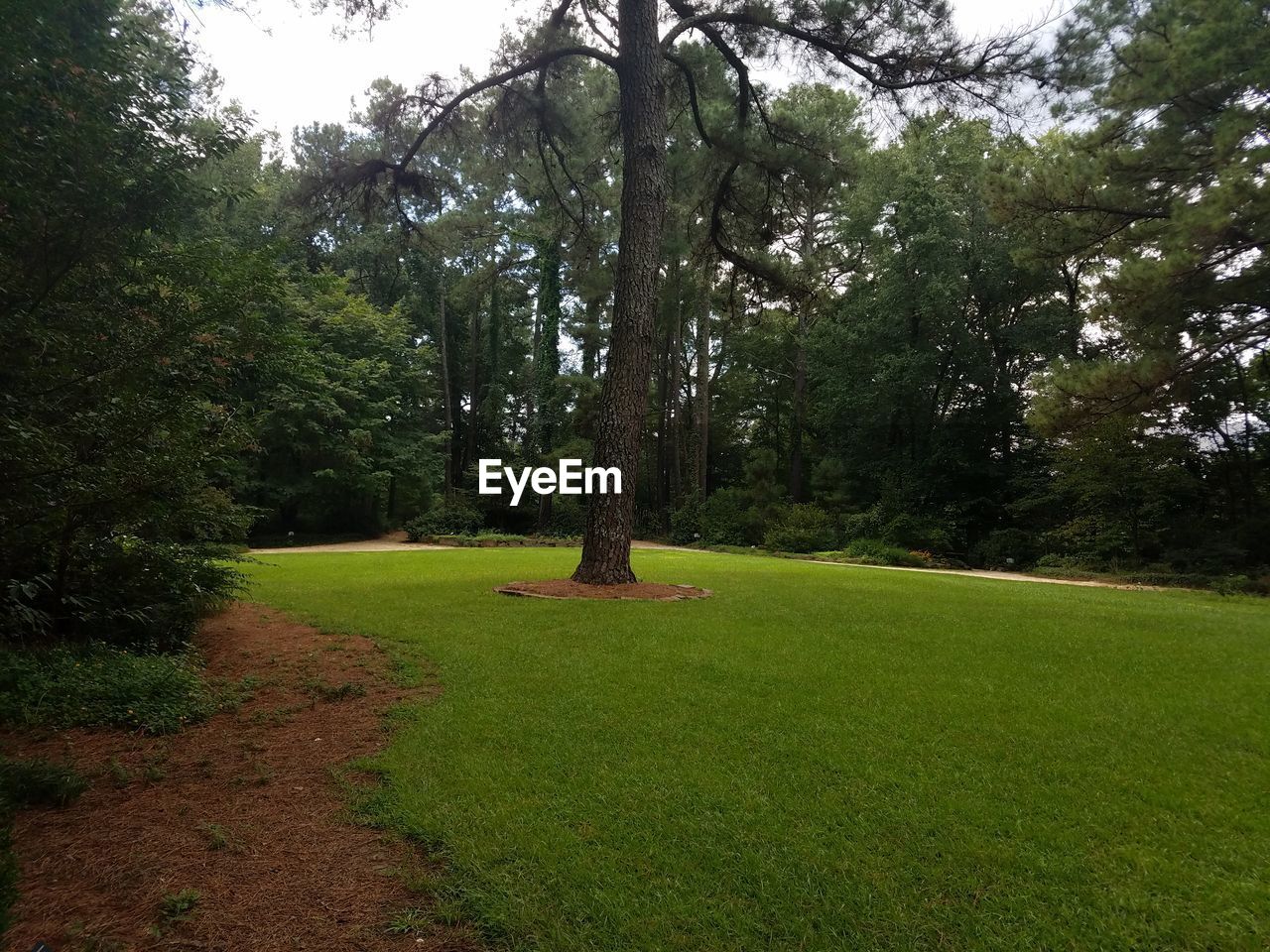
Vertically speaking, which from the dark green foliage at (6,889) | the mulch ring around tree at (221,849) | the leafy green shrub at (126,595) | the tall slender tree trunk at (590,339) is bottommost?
the mulch ring around tree at (221,849)

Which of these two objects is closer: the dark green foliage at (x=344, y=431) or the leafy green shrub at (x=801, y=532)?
the leafy green shrub at (x=801, y=532)

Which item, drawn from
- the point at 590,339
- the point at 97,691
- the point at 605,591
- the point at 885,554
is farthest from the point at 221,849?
the point at 590,339

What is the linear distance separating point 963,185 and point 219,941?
940 inches

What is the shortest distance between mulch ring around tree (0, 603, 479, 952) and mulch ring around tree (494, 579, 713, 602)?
13.1 feet

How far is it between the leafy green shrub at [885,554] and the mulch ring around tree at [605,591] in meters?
9.47

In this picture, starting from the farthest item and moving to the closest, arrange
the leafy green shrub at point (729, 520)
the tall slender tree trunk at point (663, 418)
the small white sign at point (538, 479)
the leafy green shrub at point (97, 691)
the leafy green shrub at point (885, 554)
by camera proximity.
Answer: the tall slender tree trunk at point (663, 418), the small white sign at point (538, 479), the leafy green shrub at point (729, 520), the leafy green shrub at point (885, 554), the leafy green shrub at point (97, 691)

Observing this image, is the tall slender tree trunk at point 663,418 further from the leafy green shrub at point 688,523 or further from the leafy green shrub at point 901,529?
the leafy green shrub at point 901,529

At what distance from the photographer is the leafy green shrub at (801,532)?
61.0 feet

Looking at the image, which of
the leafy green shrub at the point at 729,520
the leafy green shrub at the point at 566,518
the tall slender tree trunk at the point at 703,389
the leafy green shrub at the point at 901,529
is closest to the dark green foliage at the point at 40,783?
the leafy green shrub at the point at 901,529

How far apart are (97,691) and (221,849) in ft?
6.57

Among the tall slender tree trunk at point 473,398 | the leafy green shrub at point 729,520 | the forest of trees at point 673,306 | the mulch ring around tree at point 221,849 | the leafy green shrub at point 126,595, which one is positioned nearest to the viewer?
the mulch ring around tree at point 221,849

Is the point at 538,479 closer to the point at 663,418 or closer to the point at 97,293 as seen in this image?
the point at 663,418

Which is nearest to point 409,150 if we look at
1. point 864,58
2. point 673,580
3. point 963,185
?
point 864,58

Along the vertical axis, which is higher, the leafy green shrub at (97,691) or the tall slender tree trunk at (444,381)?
the tall slender tree trunk at (444,381)
